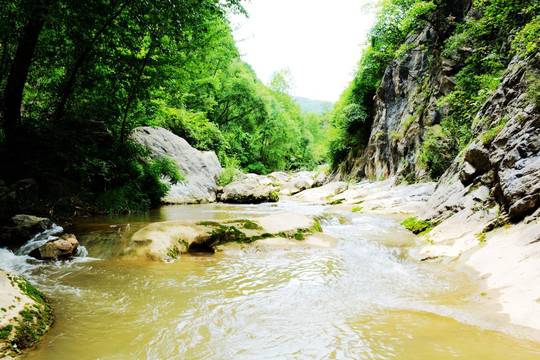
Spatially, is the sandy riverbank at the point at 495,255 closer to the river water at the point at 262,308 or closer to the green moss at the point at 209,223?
the river water at the point at 262,308

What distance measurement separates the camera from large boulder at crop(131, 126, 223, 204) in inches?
443

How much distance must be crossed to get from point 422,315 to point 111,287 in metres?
3.43

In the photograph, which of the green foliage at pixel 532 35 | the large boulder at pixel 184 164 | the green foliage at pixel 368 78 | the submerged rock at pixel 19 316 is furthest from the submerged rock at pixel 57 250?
the green foliage at pixel 368 78

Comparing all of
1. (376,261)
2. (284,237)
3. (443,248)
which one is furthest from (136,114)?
(443,248)

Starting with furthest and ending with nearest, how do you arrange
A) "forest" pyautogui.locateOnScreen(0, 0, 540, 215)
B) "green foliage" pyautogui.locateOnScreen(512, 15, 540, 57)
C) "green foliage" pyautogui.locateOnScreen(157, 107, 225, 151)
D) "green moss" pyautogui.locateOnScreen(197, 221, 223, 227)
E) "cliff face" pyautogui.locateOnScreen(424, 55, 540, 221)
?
"green foliage" pyautogui.locateOnScreen(157, 107, 225, 151)
"forest" pyautogui.locateOnScreen(0, 0, 540, 215)
"green moss" pyautogui.locateOnScreen(197, 221, 223, 227)
"green foliage" pyautogui.locateOnScreen(512, 15, 540, 57)
"cliff face" pyautogui.locateOnScreen(424, 55, 540, 221)

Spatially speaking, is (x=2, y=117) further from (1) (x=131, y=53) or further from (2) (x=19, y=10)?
(1) (x=131, y=53)

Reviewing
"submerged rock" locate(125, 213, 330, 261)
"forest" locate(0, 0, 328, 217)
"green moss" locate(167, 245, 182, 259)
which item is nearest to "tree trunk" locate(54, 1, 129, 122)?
"forest" locate(0, 0, 328, 217)

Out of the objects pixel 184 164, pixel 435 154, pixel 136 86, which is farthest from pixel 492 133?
pixel 184 164

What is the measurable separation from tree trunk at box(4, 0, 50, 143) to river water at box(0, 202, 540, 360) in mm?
3722

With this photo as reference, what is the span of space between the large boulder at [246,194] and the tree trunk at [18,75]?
29.1ft

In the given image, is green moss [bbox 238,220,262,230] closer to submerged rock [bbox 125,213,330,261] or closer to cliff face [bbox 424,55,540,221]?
submerged rock [bbox 125,213,330,261]

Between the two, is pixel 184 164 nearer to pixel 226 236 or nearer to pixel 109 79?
pixel 109 79

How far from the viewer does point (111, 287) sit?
3.12 meters

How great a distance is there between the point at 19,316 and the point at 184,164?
11.2 metres
